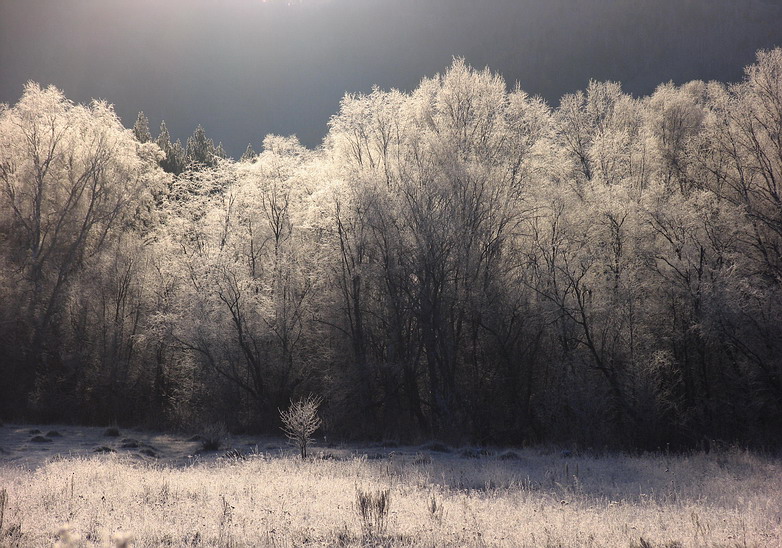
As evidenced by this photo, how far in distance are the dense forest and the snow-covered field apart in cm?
609

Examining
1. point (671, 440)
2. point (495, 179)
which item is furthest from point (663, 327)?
point (495, 179)

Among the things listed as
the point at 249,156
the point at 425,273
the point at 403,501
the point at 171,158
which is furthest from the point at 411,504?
the point at 171,158

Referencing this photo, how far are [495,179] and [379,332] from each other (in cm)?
855

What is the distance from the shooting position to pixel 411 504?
31.4 ft

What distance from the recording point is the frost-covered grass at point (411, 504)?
7.38 m

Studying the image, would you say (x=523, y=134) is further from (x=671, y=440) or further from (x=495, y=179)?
(x=671, y=440)

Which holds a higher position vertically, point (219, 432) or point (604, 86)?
point (604, 86)

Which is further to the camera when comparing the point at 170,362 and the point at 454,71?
the point at 170,362

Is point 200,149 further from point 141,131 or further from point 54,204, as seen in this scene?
point 54,204

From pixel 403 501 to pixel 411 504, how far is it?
1.26ft

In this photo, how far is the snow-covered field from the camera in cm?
737

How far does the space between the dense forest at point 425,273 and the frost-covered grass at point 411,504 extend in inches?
284

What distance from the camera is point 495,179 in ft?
80.9

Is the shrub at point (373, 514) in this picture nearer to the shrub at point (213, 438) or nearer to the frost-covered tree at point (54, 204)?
the shrub at point (213, 438)
